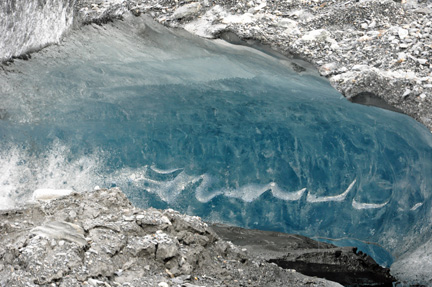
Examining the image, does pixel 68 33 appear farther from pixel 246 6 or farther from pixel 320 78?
pixel 320 78

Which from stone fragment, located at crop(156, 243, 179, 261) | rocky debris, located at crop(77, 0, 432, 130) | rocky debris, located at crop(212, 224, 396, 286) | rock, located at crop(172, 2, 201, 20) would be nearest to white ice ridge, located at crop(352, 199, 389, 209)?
rocky debris, located at crop(212, 224, 396, 286)

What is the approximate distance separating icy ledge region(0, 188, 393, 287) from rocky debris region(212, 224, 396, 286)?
1.89ft

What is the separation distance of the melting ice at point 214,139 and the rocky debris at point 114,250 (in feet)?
4.02

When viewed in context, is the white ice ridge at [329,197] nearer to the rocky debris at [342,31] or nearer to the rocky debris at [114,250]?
the rocky debris at [342,31]

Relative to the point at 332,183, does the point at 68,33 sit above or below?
above

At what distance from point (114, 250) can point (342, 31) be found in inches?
105

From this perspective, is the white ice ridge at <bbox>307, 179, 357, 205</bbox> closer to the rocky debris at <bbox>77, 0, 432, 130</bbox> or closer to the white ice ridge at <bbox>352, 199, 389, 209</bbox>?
the white ice ridge at <bbox>352, 199, 389, 209</bbox>

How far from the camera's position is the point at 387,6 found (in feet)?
13.4

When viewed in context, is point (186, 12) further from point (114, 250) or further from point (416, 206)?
point (416, 206)

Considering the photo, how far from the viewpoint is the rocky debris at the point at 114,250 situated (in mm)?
2189

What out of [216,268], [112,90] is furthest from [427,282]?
[112,90]

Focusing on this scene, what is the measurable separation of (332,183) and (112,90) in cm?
212

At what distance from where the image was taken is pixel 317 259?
344 centimetres

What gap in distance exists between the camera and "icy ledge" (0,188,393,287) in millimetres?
2189
